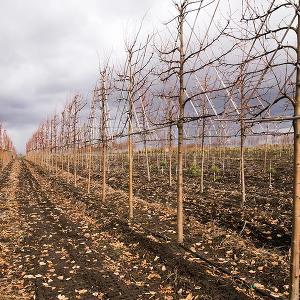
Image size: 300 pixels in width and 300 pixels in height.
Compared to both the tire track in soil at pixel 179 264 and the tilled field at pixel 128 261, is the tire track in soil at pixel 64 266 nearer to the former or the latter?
the tilled field at pixel 128 261

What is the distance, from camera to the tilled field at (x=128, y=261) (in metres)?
6.20

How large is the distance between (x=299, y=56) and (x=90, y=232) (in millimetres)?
7872

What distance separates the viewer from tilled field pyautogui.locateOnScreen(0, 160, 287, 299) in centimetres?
620

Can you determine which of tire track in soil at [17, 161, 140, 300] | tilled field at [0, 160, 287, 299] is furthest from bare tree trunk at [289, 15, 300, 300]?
tire track in soil at [17, 161, 140, 300]

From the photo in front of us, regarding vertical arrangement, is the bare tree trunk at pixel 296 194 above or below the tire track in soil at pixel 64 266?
above

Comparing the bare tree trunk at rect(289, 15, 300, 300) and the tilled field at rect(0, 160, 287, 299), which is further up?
the bare tree trunk at rect(289, 15, 300, 300)

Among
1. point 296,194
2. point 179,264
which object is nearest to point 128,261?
point 179,264

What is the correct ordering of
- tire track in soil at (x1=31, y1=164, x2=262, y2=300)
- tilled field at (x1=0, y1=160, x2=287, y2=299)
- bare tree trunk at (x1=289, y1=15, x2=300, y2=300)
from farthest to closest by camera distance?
tilled field at (x1=0, y1=160, x2=287, y2=299) < tire track in soil at (x1=31, y1=164, x2=262, y2=300) < bare tree trunk at (x1=289, y1=15, x2=300, y2=300)

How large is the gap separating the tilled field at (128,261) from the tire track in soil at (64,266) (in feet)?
0.05

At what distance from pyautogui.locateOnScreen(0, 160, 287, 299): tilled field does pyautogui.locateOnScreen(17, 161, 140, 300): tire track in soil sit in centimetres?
2

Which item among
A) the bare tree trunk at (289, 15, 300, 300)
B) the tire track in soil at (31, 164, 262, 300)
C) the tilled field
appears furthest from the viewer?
the tilled field

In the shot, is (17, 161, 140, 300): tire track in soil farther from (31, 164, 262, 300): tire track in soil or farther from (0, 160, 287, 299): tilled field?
(31, 164, 262, 300): tire track in soil

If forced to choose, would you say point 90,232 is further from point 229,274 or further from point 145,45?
point 145,45

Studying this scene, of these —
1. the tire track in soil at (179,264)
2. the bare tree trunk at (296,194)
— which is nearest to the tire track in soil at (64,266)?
the tire track in soil at (179,264)
